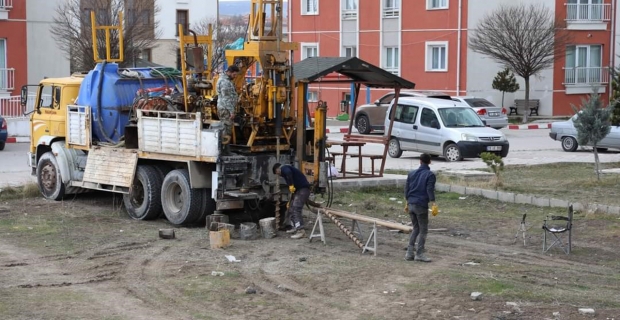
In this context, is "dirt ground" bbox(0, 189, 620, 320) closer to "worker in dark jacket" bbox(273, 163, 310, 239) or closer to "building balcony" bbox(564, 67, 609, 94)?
"worker in dark jacket" bbox(273, 163, 310, 239)

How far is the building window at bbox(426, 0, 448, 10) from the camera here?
47.6 m

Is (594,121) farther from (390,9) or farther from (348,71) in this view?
(390,9)

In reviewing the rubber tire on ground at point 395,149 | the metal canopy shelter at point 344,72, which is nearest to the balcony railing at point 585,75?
the rubber tire on ground at point 395,149

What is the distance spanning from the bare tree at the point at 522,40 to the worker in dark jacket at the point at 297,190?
29860mm

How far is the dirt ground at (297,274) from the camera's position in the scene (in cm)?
1098

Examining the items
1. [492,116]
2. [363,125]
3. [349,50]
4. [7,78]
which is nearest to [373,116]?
[363,125]

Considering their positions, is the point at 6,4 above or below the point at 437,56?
above

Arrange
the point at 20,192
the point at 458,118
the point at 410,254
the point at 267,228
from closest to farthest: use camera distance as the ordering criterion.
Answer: the point at 410,254 → the point at 267,228 → the point at 20,192 → the point at 458,118

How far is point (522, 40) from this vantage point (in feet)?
144

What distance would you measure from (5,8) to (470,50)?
2017 centimetres

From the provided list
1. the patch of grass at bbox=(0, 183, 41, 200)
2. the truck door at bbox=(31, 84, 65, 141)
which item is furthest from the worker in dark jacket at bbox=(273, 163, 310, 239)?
the patch of grass at bbox=(0, 183, 41, 200)

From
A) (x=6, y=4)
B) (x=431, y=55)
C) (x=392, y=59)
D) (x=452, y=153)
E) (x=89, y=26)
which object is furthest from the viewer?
(x=392, y=59)

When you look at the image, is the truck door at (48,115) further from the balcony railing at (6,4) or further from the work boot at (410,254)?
the balcony railing at (6,4)

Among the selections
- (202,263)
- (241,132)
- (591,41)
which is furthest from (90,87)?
(591,41)
